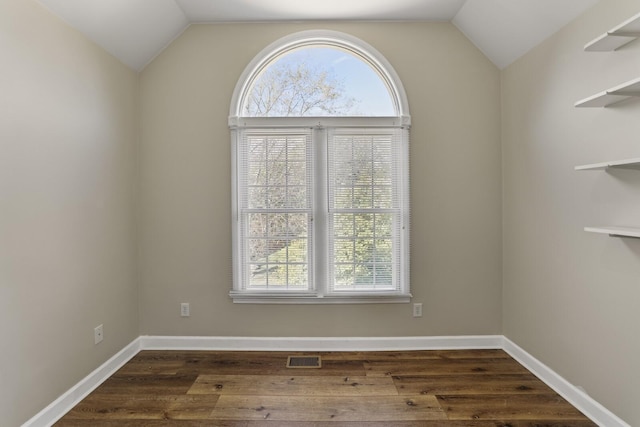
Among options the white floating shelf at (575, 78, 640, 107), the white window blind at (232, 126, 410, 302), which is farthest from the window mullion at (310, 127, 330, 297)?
the white floating shelf at (575, 78, 640, 107)

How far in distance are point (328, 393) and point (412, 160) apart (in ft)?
6.27

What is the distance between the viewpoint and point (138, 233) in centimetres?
291

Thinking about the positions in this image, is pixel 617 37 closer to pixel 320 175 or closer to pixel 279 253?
pixel 320 175

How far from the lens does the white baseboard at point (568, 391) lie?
190cm

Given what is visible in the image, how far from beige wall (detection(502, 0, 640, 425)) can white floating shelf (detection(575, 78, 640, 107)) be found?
0.08 meters

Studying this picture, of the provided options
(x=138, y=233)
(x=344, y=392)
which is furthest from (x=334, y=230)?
(x=138, y=233)

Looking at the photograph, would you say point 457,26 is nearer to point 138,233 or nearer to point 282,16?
point 282,16

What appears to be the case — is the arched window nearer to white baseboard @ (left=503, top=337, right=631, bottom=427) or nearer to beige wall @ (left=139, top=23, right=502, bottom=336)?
beige wall @ (left=139, top=23, right=502, bottom=336)

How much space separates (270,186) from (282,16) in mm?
1404

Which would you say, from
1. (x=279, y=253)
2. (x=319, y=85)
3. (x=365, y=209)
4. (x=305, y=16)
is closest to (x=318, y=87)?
(x=319, y=85)

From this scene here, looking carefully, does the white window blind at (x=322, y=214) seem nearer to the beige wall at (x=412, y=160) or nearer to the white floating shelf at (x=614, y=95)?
the beige wall at (x=412, y=160)

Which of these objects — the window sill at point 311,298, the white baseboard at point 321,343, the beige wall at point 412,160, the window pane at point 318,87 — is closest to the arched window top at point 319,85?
the window pane at point 318,87

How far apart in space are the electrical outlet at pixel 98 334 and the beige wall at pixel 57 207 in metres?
0.04

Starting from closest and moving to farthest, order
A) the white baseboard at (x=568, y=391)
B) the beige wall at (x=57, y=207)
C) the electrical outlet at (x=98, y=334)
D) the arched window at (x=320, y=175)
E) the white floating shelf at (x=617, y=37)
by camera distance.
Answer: the white floating shelf at (x=617, y=37) → the beige wall at (x=57, y=207) → the white baseboard at (x=568, y=391) → the electrical outlet at (x=98, y=334) → the arched window at (x=320, y=175)
